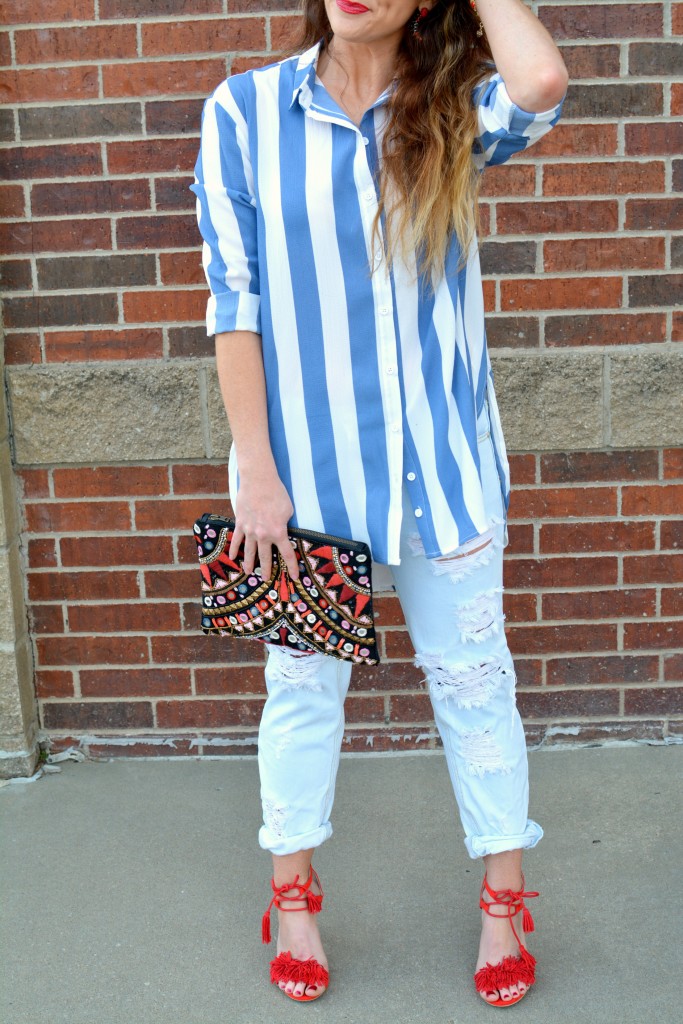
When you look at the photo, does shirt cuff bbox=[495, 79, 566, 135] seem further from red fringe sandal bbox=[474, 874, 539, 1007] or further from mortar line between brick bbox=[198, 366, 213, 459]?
red fringe sandal bbox=[474, 874, 539, 1007]

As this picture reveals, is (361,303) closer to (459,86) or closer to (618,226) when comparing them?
(459,86)

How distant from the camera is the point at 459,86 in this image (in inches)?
78.8

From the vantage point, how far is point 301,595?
2.08m

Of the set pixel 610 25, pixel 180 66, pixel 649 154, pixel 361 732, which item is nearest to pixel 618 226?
pixel 649 154

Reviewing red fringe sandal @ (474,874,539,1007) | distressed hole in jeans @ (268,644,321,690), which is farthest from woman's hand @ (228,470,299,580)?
red fringe sandal @ (474,874,539,1007)

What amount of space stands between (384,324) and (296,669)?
0.72 m

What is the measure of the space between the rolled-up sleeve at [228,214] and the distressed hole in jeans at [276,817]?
1009 millimetres

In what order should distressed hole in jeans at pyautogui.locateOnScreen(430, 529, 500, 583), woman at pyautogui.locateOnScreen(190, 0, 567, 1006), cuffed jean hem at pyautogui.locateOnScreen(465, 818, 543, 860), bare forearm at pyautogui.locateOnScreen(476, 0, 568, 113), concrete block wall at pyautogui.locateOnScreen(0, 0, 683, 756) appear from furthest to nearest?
concrete block wall at pyautogui.locateOnScreen(0, 0, 683, 756) < cuffed jean hem at pyautogui.locateOnScreen(465, 818, 543, 860) < distressed hole in jeans at pyautogui.locateOnScreen(430, 529, 500, 583) < woman at pyautogui.locateOnScreen(190, 0, 567, 1006) < bare forearm at pyautogui.locateOnScreen(476, 0, 568, 113)

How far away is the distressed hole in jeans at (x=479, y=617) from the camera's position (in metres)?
2.12

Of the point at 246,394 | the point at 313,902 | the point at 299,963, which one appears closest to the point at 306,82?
the point at 246,394

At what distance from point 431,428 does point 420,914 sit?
3.91ft

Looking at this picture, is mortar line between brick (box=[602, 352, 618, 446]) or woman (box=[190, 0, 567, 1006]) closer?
woman (box=[190, 0, 567, 1006])

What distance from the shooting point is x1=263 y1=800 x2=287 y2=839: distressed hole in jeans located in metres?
2.26

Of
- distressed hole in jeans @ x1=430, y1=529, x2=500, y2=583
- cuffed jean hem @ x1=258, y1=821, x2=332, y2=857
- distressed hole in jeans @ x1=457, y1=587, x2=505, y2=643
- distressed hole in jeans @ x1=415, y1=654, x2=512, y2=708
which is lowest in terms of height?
cuffed jean hem @ x1=258, y1=821, x2=332, y2=857
